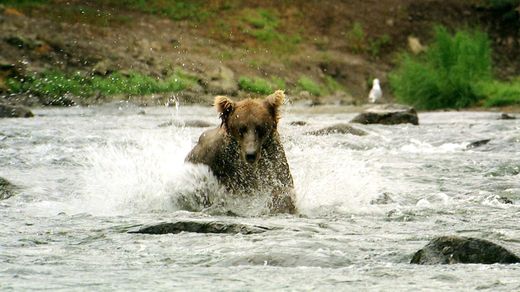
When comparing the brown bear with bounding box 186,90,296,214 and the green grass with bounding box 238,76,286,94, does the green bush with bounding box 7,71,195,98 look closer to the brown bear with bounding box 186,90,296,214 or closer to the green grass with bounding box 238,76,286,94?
the green grass with bounding box 238,76,286,94

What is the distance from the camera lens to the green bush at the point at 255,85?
112 ft

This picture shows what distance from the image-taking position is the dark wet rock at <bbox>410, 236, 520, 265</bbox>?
19.1 ft

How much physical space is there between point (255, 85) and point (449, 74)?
7.52 metres

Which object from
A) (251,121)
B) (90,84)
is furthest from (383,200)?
(90,84)

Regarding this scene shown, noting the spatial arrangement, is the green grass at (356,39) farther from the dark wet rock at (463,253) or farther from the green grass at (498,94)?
the dark wet rock at (463,253)

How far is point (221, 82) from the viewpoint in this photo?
110ft

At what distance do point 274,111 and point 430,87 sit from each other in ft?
70.4

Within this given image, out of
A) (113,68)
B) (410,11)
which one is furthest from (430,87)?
(410,11)

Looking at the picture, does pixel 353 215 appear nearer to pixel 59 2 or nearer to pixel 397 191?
pixel 397 191

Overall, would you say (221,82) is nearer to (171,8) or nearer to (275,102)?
(171,8)

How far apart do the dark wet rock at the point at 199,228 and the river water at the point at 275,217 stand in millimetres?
148

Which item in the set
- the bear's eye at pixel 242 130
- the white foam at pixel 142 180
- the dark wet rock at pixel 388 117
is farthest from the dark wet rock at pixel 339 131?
the bear's eye at pixel 242 130

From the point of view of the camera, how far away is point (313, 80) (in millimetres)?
39250

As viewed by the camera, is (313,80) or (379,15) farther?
(379,15)
